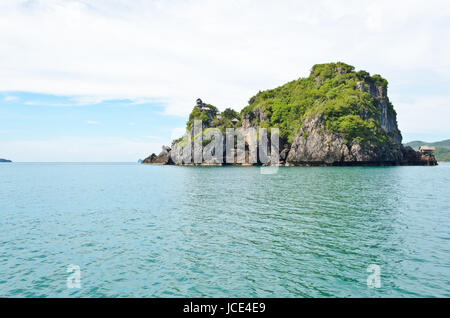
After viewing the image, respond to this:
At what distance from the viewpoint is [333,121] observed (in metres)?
126

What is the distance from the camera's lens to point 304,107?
502 feet

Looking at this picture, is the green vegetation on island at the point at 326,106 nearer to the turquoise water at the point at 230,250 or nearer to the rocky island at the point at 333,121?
the rocky island at the point at 333,121

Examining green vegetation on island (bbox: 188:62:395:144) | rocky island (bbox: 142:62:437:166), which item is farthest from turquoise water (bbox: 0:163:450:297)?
green vegetation on island (bbox: 188:62:395:144)

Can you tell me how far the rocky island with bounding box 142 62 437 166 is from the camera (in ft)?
397

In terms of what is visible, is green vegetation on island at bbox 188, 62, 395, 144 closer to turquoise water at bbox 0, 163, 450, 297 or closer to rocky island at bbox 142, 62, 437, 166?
rocky island at bbox 142, 62, 437, 166

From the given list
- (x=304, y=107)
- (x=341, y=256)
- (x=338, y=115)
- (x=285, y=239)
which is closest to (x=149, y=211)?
(x=285, y=239)

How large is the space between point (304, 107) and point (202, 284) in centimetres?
15228

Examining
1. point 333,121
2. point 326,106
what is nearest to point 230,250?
point 333,121

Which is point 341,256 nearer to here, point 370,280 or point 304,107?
point 370,280

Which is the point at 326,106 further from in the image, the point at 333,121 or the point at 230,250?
the point at 230,250

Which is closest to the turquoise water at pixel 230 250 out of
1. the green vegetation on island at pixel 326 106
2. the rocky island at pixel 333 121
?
the rocky island at pixel 333 121

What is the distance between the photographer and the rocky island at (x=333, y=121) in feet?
397

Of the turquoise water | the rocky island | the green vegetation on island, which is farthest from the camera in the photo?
the green vegetation on island
